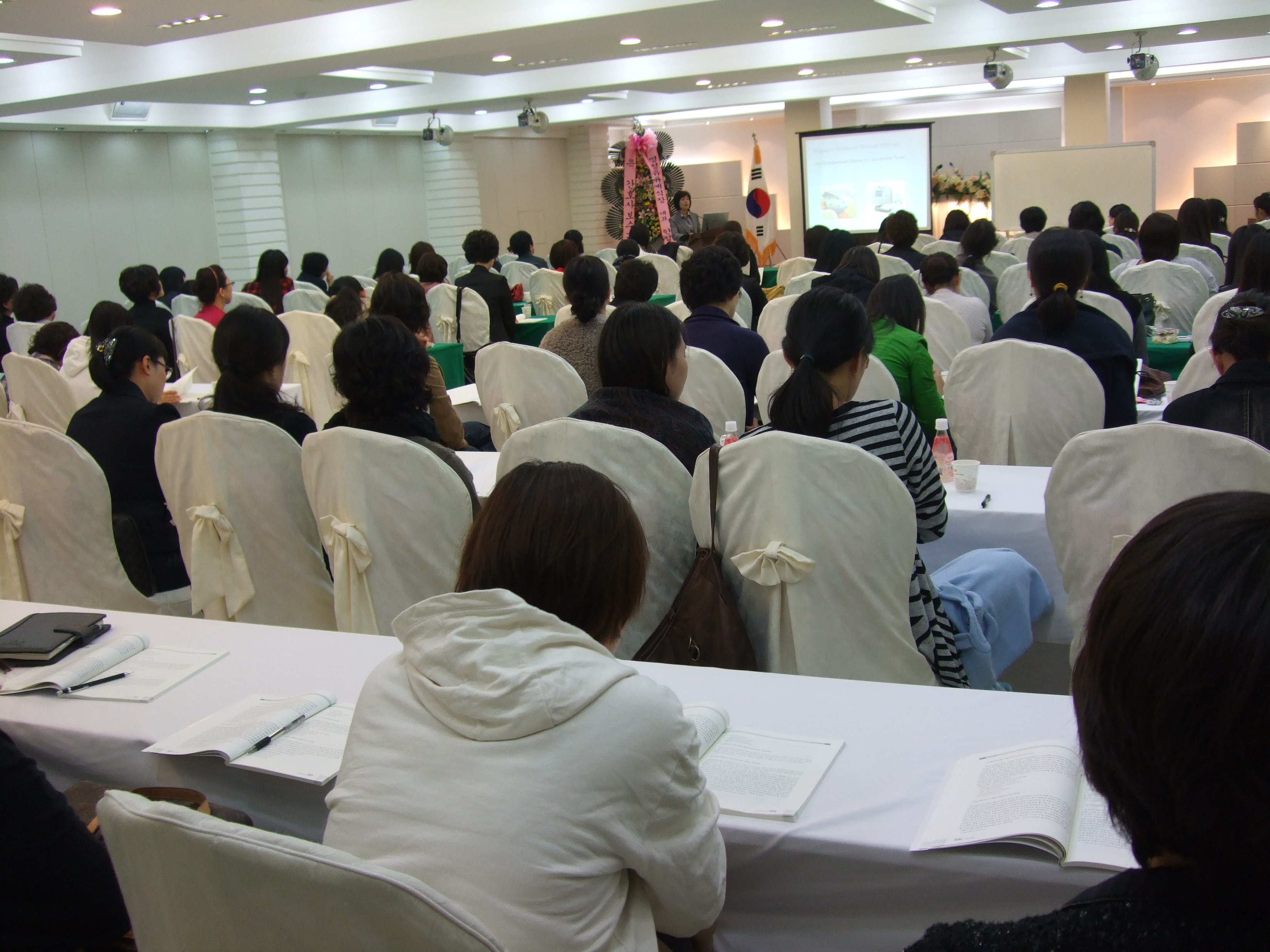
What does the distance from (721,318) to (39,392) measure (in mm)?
3692

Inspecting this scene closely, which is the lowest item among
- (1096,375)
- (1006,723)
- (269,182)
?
(1006,723)

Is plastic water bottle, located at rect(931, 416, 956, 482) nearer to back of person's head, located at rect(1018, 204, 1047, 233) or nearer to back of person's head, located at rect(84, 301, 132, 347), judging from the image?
back of person's head, located at rect(84, 301, 132, 347)

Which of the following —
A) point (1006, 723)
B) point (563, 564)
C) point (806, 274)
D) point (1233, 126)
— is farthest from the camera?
point (1233, 126)

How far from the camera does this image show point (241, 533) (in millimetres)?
3348

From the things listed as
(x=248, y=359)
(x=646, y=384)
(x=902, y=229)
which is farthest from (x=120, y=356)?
(x=902, y=229)

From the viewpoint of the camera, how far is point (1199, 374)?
3693mm

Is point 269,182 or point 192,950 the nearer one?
point 192,950

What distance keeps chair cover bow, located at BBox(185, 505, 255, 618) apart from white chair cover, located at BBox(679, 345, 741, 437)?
180cm

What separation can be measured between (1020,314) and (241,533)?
2824mm

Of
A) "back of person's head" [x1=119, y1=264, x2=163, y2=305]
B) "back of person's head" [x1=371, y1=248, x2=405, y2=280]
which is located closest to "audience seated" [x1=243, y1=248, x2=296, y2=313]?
"back of person's head" [x1=371, y1=248, x2=405, y2=280]

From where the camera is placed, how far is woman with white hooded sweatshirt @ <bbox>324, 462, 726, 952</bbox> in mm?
1195

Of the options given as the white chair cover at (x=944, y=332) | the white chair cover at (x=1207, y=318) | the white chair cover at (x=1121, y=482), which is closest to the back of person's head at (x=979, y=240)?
the white chair cover at (x=944, y=332)

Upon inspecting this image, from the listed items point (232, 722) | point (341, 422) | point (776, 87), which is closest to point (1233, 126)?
point (776, 87)

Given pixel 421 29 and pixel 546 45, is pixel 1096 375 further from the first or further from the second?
pixel 546 45
